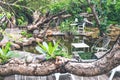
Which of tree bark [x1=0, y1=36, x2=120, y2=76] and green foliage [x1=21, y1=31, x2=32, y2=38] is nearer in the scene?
tree bark [x1=0, y1=36, x2=120, y2=76]

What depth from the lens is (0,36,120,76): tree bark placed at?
3277 mm

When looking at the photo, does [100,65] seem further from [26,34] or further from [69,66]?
[26,34]

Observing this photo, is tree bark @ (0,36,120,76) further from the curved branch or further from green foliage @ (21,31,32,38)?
green foliage @ (21,31,32,38)

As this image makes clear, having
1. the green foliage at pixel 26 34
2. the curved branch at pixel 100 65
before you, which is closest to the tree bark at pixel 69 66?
the curved branch at pixel 100 65

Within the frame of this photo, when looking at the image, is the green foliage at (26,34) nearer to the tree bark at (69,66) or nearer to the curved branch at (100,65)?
the tree bark at (69,66)

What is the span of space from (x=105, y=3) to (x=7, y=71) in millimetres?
9812

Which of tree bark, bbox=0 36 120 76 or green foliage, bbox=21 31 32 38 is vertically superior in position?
tree bark, bbox=0 36 120 76

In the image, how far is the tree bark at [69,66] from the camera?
10.8ft

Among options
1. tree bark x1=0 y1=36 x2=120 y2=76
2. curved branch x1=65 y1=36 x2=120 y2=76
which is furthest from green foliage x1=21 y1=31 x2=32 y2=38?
curved branch x1=65 y1=36 x2=120 y2=76

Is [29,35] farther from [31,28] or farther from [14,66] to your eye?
[14,66]

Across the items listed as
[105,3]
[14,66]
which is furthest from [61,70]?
[105,3]

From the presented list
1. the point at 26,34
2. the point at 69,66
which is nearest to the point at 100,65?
the point at 69,66

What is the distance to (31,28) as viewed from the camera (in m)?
14.3

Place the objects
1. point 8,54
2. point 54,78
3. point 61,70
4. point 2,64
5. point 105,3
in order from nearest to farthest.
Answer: point 61,70 < point 2,64 < point 8,54 < point 54,78 < point 105,3
